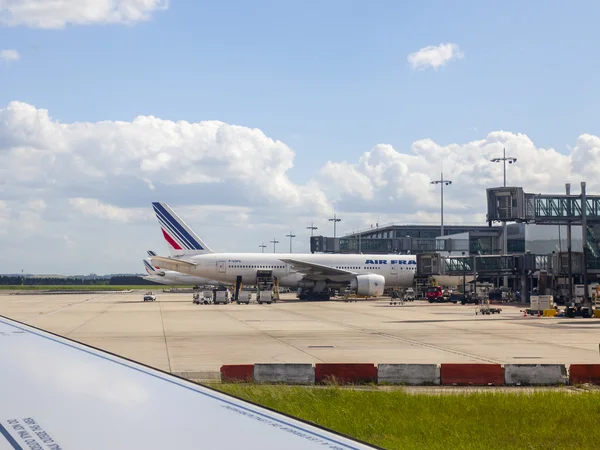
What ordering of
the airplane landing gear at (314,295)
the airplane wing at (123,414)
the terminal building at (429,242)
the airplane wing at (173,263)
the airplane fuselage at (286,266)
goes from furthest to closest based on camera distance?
the terminal building at (429,242) < the airplane landing gear at (314,295) < the airplane fuselage at (286,266) < the airplane wing at (173,263) < the airplane wing at (123,414)

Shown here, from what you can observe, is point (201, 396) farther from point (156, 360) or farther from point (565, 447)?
point (156, 360)

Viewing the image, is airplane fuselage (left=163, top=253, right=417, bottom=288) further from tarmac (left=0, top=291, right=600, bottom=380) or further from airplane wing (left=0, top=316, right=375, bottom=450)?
airplane wing (left=0, top=316, right=375, bottom=450)

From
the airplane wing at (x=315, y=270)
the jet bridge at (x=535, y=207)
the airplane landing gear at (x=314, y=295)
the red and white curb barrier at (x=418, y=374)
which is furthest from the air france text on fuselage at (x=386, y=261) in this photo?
the red and white curb barrier at (x=418, y=374)

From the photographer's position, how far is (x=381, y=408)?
553 inches

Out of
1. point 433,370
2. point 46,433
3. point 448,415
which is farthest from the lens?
point 433,370

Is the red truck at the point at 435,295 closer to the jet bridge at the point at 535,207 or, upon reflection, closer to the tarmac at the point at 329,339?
the jet bridge at the point at 535,207

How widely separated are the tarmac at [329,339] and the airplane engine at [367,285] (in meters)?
21.1

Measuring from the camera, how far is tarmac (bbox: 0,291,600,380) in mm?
22734

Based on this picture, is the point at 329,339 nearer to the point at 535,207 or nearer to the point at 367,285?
the point at 535,207

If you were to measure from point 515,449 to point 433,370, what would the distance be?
271 inches

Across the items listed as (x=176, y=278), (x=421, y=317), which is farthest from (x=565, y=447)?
(x=176, y=278)

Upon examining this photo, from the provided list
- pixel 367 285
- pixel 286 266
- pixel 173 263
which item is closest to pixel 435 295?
pixel 367 285

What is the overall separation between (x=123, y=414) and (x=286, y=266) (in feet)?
221

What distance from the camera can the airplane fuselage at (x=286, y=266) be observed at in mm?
70438
